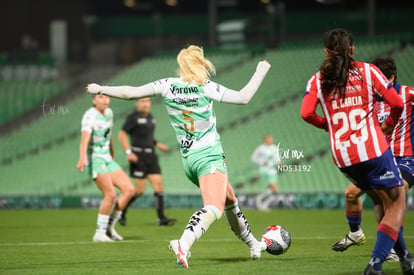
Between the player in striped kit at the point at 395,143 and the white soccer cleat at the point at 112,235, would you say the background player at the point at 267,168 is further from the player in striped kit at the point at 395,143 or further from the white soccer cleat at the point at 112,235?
the player in striped kit at the point at 395,143

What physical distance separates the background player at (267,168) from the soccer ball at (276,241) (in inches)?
430

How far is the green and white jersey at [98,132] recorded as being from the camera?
37.1 feet

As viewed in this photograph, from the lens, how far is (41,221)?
53.4ft

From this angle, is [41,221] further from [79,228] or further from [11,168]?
[11,168]

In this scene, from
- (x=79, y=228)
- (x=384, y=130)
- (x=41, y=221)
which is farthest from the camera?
(x=41, y=221)

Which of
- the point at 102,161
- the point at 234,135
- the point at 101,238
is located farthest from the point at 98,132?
the point at 234,135

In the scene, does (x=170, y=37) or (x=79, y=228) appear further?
(x=170, y=37)

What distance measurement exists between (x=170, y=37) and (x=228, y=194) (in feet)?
82.2

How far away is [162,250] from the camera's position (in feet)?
32.2

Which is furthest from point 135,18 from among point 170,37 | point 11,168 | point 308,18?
point 11,168

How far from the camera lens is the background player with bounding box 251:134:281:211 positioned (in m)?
19.7

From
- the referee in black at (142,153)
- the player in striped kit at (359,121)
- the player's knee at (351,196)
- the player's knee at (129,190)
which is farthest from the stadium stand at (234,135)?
the player in striped kit at (359,121)

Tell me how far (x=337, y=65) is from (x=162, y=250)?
4274 millimetres

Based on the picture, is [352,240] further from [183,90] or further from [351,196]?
[183,90]
